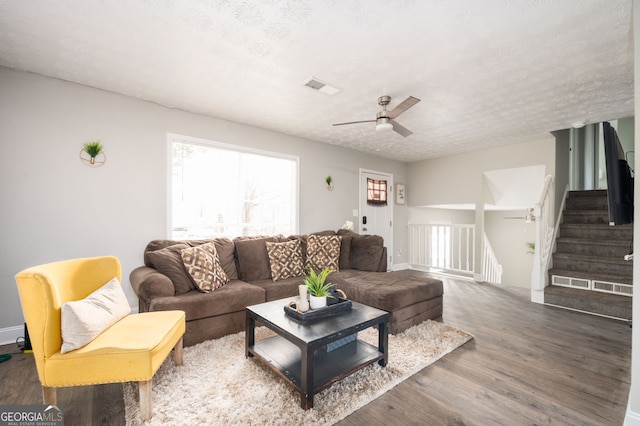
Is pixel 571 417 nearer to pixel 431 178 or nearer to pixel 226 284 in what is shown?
pixel 226 284

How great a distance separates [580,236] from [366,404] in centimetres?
467

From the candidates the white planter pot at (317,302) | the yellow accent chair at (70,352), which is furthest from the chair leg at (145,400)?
the white planter pot at (317,302)

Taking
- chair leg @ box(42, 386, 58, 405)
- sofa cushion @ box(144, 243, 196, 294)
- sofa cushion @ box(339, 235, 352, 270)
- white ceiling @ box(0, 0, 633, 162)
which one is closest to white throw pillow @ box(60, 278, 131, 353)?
chair leg @ box(42, 386, 58, 405)

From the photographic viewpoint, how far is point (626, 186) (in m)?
2.03

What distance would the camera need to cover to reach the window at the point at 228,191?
3.61 m

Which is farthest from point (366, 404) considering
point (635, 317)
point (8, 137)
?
point (8, 137)

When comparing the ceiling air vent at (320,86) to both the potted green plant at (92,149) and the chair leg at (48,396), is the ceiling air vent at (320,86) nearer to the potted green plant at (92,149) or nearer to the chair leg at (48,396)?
the potted green plant at (92,149)

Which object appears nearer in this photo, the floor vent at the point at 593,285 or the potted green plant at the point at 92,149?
the potted green plant at the point at 92,149

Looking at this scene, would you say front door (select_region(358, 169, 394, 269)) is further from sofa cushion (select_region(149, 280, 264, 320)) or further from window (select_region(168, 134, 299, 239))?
sofa cushion (select_region(149, 280, 264, 320))

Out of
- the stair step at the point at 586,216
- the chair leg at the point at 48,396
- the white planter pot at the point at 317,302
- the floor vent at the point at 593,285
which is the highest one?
the stair step at the point at 586,216

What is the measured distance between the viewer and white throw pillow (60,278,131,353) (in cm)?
157

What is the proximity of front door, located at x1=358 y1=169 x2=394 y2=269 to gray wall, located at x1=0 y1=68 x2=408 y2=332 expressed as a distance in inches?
118

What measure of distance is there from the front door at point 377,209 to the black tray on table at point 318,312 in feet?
11.3

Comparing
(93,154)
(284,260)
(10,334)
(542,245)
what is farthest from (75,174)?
(542,245)
